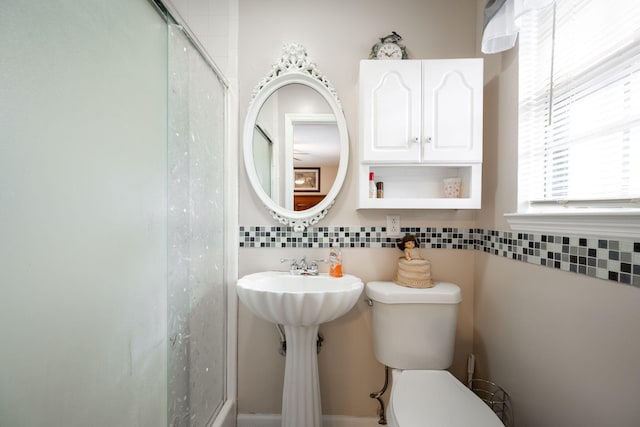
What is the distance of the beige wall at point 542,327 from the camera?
846 mm

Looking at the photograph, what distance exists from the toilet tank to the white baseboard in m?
0.48

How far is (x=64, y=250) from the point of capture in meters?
0.72

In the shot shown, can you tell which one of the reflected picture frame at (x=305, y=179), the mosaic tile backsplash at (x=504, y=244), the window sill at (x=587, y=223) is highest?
the reflected picture frame at (x=305, y=179)

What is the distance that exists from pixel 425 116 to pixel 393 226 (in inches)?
22.4

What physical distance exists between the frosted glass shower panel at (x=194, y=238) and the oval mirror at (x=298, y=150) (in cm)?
23

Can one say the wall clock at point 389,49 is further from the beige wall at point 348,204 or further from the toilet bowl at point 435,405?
the toilet bowl at point 435,405

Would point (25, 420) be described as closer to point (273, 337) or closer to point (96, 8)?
point (96, 8)

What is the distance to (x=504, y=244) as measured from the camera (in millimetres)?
1356

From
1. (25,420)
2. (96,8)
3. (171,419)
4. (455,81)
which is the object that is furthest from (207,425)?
(455,81)

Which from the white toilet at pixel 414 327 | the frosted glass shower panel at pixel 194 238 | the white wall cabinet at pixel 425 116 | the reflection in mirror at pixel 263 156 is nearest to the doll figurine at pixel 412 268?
the white toilet at pixel 414 327

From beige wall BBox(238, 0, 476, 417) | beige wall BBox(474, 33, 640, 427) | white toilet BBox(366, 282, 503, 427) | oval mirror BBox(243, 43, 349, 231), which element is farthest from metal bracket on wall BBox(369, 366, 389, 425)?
oval mirror BBox(243, 43, 349, 231)

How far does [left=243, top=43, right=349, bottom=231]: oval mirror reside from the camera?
1648 millimetres

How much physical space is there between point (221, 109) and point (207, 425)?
4.89 ft

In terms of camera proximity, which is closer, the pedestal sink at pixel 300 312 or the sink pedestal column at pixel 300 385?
the pedestal sink at pixel 300 312
